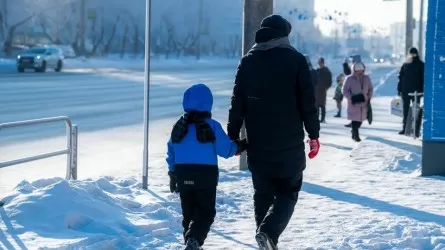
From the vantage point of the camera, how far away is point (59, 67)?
51406 millimetres

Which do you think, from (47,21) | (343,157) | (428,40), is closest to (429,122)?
(428,40)

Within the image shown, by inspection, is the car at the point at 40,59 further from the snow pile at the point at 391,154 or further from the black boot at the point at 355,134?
the snow pile at the point at 391,154

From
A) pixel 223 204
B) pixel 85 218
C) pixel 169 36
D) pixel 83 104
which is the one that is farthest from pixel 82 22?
pixel 85 218

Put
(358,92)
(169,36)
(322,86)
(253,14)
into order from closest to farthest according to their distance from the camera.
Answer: (253,14)
(358,92)
(322,86)
(169,36)

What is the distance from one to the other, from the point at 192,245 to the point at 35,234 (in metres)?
1.38

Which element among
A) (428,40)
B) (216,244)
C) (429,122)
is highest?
(428,40)

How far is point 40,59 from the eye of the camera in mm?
48531

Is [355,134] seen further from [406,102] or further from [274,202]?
[274,202]

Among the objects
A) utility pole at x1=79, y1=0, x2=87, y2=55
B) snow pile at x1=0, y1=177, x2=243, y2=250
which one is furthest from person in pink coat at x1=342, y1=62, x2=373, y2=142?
utility pole at x1=79, y1=0, x2=87, y2=55

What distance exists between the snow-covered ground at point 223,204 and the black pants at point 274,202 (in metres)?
0.85

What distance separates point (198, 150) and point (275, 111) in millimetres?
631

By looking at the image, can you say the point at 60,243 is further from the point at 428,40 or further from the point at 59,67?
the point at 59,67

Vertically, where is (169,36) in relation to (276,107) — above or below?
A: above

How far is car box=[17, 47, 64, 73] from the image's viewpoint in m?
47.8
